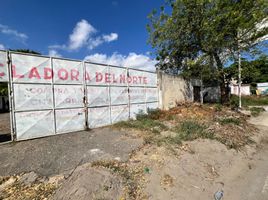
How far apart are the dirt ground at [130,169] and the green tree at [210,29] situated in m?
6.59

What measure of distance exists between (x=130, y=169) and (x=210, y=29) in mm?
8785

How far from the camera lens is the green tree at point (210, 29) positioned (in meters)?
8.46

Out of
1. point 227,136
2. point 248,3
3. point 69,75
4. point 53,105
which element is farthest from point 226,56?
point 53,105

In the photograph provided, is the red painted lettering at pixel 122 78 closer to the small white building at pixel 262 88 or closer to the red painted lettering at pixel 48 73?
the red painted lettering at pixel 48 73

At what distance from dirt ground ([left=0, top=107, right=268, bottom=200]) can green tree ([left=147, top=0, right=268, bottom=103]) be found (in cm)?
659

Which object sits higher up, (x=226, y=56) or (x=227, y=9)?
(x=227, y=9)

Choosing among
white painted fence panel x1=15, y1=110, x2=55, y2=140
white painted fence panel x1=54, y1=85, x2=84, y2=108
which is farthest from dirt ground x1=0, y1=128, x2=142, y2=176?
white painted fence panel x1=54, y1=85, x2=84, y2=108

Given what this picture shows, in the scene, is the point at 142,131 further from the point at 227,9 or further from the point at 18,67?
the point at 227,9

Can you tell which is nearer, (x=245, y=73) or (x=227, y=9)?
(x=227, y=9)

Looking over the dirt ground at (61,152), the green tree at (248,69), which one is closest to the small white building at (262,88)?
the green tree at (248,69)

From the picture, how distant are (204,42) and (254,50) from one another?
3.11m

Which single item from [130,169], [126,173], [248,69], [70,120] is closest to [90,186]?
[126,173]

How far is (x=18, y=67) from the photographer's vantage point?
4605 mm

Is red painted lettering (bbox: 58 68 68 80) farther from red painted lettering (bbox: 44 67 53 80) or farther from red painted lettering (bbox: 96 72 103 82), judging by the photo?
red painted lettering (bbox: 96 72 103 82)
